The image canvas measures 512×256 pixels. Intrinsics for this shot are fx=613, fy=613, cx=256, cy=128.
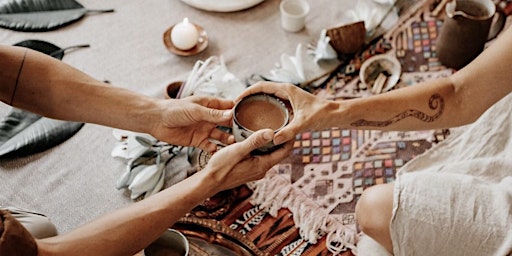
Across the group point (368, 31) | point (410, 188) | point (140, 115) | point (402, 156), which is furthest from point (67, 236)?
point (368, 31)

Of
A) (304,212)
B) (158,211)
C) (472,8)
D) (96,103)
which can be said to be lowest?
(304,212)

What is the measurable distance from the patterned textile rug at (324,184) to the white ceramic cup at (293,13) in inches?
8.7

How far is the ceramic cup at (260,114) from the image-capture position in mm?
1323

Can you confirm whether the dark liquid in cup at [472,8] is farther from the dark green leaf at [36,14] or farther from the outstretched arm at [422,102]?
the dark green leaf at [36,14]

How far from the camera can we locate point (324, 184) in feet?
5.66

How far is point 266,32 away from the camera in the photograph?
2125 millimetres

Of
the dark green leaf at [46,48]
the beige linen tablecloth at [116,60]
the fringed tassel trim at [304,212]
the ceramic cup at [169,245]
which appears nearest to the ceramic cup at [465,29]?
the beige linen tablecloth at [116,60]

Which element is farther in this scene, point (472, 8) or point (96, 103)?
point (472, 8)

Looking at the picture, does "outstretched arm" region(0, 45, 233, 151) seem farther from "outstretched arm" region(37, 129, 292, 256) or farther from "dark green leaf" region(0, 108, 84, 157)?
"dark green leaf" region(0, 108, 84, 157)

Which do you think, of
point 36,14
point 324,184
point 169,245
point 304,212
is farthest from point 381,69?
point 36,14

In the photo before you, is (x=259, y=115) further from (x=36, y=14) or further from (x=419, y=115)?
(x=36, y=14)

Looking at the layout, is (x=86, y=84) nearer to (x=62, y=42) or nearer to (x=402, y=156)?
(x=62, y=42)

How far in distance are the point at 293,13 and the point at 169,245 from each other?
1.08 meters

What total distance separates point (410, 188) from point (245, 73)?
2.77ft
